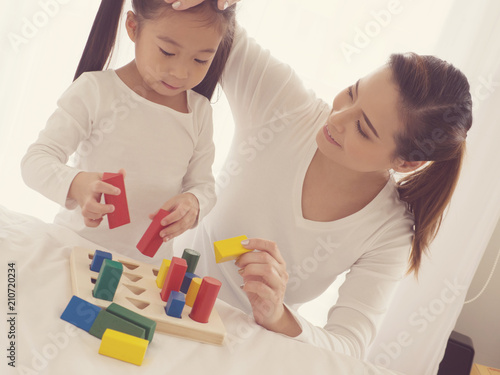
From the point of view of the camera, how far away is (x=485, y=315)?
2076 millimetres

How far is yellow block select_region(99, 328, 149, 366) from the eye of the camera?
591 millimetres

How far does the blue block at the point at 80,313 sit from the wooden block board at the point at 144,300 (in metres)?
0.03

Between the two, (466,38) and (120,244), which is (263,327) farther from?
(466,38)

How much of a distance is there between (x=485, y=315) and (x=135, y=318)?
1.85m

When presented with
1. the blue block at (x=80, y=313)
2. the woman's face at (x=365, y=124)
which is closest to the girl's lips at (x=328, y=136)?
the woman's face at (x=365, y=124)

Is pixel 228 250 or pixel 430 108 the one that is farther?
pixel 430 108

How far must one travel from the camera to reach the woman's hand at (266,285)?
2.78 ft

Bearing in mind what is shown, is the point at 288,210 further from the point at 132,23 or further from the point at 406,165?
the point at 132,23

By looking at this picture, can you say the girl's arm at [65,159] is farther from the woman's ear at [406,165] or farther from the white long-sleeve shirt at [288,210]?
the woman's ear at [406,165]

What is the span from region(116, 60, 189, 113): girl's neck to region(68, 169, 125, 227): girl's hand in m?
0.24

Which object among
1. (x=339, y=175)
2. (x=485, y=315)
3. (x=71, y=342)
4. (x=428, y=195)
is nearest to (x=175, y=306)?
(x=71, y=342)

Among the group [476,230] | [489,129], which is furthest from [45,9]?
[476,230]

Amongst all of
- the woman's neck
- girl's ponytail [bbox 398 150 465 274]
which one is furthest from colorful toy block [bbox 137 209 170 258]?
girl's ponytail [bbox 398 150 465 274]

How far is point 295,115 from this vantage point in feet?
3.95
